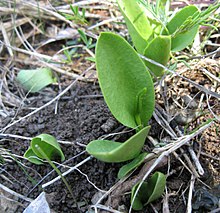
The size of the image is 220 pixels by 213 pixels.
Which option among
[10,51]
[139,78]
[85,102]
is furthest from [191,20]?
[10,51]

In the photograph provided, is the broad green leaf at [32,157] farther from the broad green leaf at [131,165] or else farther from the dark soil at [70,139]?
the broad green leaf at [131,165]

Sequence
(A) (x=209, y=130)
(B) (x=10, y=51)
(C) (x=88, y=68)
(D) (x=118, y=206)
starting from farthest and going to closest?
(B) (x=10, y=51) → (C) (x=88, y=68) → (A) (x=209, y=130) → (D) (x=118, y=206)

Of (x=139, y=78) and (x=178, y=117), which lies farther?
(x=178, y=117)

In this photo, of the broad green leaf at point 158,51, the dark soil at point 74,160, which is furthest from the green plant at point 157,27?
the dark soil at point 74,160

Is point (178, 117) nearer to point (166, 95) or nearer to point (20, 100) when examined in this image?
point (166, 95)

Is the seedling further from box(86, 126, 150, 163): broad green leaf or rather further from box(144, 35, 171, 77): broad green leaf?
box(144, 35, 171, 77): broad green leaf

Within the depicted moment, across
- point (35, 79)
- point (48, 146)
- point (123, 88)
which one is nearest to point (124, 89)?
point (123, 88)
